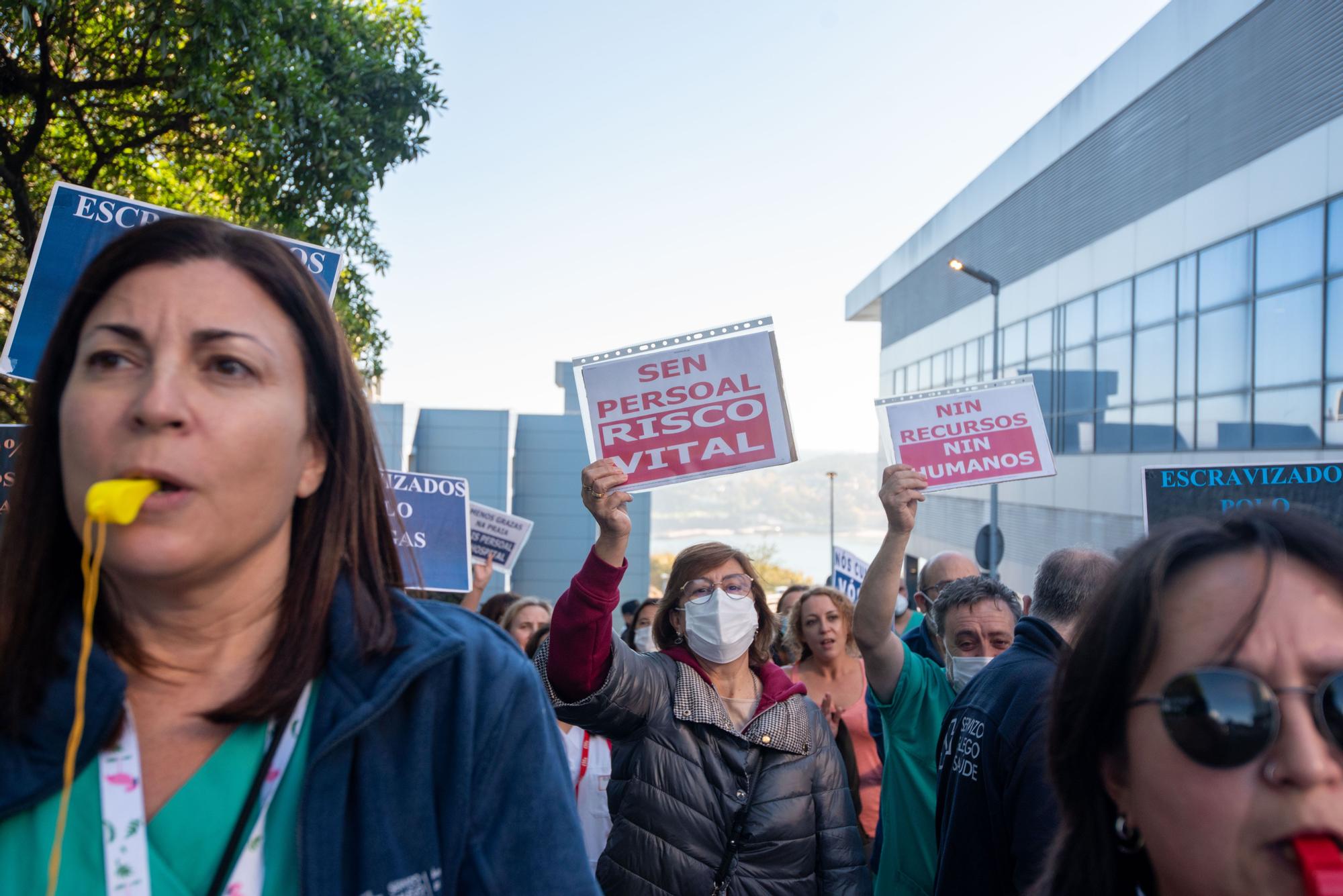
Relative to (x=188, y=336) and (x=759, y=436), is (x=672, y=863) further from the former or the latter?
(x=188, y=336)

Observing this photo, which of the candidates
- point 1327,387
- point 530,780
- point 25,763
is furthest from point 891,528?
point 1327,387

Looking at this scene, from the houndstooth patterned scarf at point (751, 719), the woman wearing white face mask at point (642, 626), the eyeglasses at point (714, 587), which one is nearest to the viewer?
the houndstooth patterned scarf at point (751, 719)

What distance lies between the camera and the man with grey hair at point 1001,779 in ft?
9.96

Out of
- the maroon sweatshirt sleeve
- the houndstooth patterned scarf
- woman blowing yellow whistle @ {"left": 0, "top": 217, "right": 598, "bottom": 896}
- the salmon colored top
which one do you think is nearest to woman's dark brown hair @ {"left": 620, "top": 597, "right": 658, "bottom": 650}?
the salmon colored top

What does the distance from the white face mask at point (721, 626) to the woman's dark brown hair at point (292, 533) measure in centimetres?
256

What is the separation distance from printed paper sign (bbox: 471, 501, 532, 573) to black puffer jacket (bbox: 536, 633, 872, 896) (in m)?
4.34

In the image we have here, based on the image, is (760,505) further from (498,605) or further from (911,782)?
(911,782)

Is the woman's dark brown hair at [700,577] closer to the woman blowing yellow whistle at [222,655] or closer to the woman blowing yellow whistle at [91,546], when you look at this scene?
the woman blowing yellow whistle at [222,655]

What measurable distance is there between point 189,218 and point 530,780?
3.34 feet

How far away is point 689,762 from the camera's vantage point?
3.71m

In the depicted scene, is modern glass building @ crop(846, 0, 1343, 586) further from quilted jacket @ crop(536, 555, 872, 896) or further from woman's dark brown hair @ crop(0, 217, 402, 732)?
woman's dark brown hair @ crop(0, 217, 402, 732)

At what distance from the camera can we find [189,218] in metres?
1.66

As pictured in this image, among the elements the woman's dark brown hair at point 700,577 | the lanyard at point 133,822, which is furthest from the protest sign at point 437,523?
the lanyard at point 133,822

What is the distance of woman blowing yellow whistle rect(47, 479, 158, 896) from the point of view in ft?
4.52
